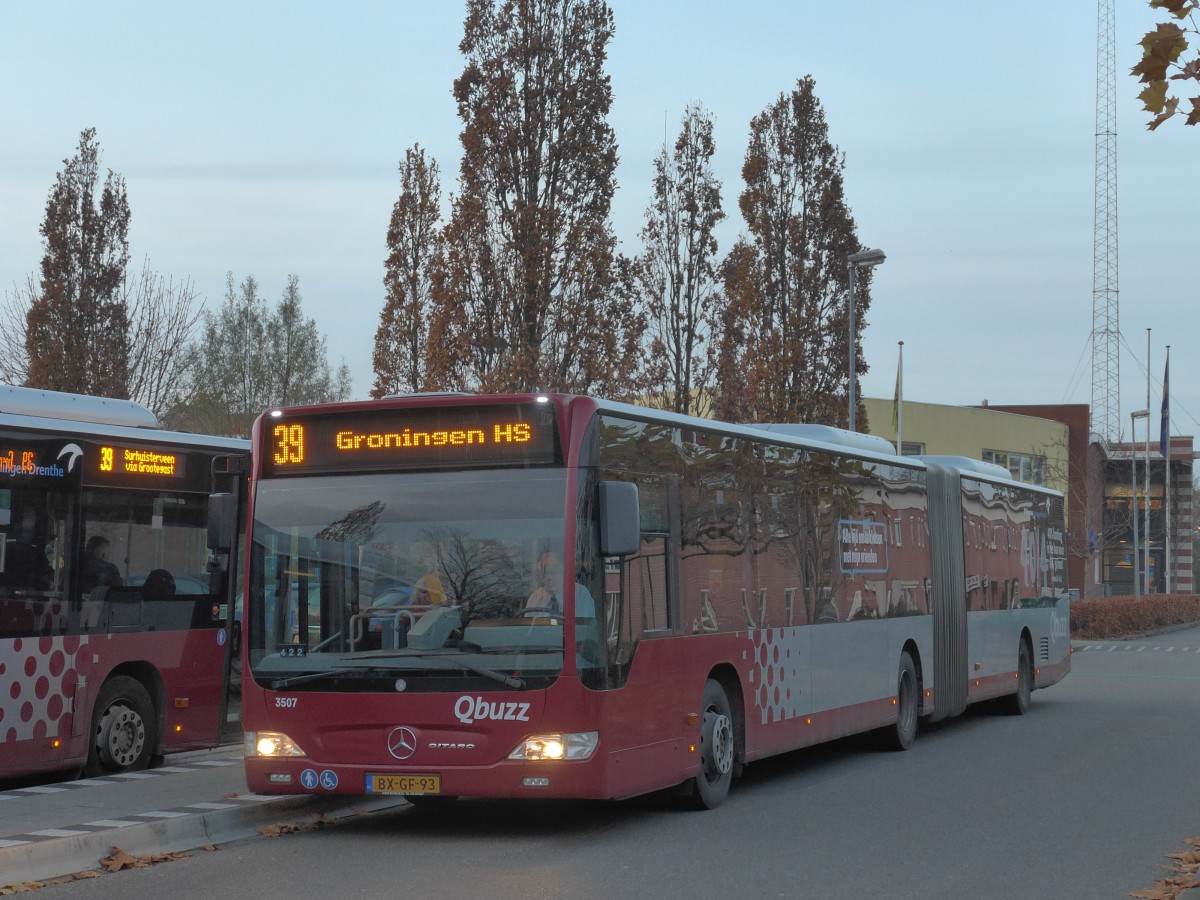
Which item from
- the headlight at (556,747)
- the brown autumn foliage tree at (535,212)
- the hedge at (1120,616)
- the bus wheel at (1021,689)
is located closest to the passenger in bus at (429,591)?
the headlight at (556,747)

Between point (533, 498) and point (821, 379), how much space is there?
27221 millimetres

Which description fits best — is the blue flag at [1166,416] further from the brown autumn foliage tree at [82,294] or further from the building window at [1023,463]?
the brown autumn foliage tree at [82,294]

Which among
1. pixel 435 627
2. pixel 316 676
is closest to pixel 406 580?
Result: pixel 435 627

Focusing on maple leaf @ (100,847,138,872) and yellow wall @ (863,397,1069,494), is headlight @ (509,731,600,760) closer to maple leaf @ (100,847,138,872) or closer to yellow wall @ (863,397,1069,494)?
maple leaf @ (100,847,138,872)

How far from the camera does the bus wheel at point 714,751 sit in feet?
39.7

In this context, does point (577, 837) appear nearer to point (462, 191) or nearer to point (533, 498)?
point (533, 498)

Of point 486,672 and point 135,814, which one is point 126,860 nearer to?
point 135,814

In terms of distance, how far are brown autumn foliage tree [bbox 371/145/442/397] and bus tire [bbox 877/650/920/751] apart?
89.3 ft

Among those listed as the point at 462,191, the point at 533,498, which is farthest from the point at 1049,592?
the point at 533,498

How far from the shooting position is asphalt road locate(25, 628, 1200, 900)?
9.04 meters

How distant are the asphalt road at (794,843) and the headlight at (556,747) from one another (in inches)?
22.9

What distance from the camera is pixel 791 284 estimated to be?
123ft

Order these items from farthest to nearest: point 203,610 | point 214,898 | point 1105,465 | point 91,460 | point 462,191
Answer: point 1105,465
point 462,191
point 203,610
point 91,460
point 214,898

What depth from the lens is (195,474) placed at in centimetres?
1492
